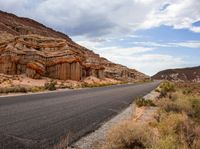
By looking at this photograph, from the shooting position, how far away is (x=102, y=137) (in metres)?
9.83

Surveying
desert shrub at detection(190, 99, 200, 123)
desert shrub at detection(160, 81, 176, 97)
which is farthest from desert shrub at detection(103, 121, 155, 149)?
desert shrub at detection(160, 81, 176, 97)

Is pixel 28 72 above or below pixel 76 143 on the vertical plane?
above

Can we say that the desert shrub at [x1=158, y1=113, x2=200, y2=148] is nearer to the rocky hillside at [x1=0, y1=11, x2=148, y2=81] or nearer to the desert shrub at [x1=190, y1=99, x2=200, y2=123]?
the desert shrub at [x1=190, y1=99, x2=200, y2=123]

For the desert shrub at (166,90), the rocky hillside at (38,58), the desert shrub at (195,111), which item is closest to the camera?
the desert shrub at (195,111)

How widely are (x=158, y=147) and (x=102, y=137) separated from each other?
3.33 m

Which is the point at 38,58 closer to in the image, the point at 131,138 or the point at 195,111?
the point at 195,111

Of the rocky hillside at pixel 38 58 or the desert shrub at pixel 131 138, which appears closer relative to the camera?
the desert shrub at pixel 131 138

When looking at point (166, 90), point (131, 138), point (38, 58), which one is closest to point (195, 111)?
point (131, 138)

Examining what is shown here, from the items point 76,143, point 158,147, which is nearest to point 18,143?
point 76,143

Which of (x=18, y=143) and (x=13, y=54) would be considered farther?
(x=13, y=54)

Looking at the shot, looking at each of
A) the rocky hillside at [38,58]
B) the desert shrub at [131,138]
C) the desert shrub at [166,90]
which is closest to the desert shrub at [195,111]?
the desert shrub at [131,138]

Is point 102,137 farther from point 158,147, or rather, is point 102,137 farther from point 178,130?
point 158,147

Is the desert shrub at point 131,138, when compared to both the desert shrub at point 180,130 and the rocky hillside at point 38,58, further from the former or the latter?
the rocky hillside at point 38,58

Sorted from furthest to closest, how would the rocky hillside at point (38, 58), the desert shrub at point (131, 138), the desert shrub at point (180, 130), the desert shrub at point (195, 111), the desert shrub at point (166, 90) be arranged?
the rocky hillside at point (38, 58) → the desert shrub at point (166, 90) → the desert shrub at point (195, 111) → the desert shrub at point (180, 130) → the desert shrub at point (131, 138)
